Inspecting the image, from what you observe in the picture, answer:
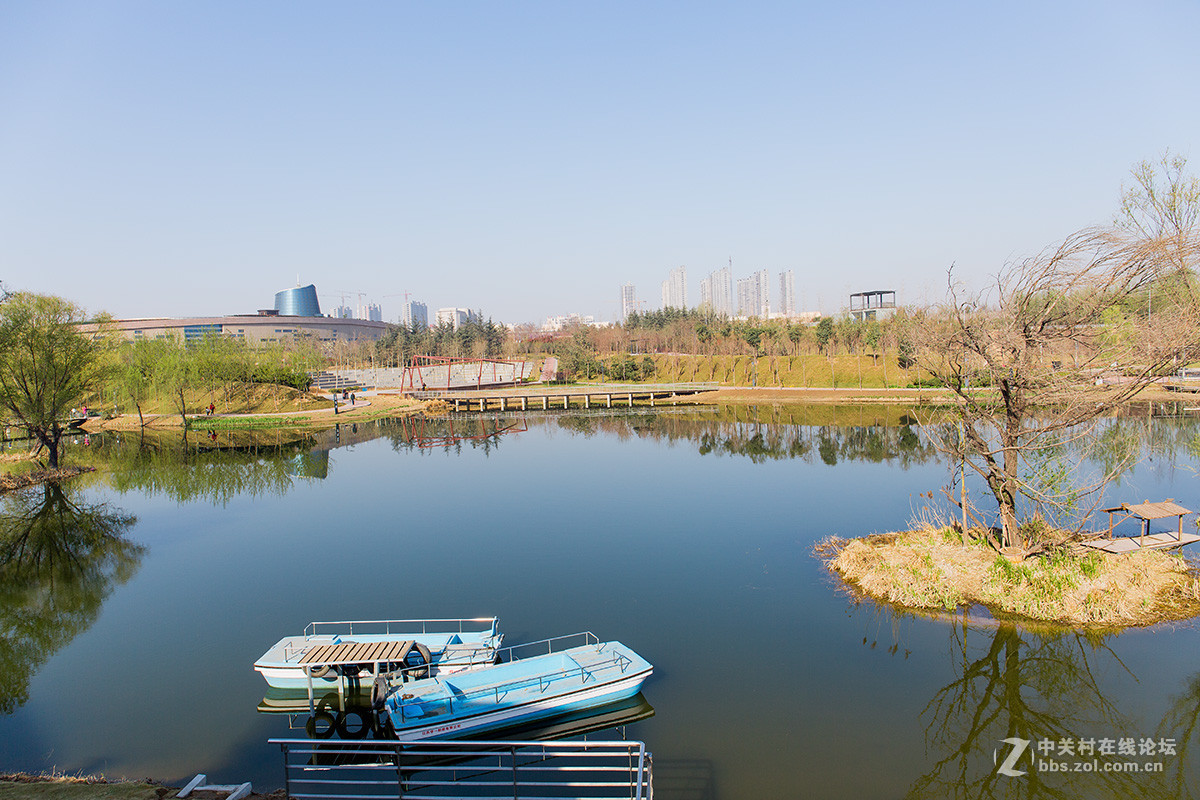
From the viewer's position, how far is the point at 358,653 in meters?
10.4

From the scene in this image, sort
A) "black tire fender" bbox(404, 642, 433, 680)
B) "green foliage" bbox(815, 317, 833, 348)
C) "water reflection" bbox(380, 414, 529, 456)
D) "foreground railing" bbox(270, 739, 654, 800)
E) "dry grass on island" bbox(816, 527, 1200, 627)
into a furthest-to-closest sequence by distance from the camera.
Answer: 1. "green foliage" bbox(815, 317, 833, 348)
2. "water reflection" bbox(380, 414, 529, 456)
3. "dry grass on island" bbox(816, 527, 1200, 627)
4. "black tire fender" bbox(404, 642, 433, 680)
5. "foreground railing" bbox(270, 739, 654, 800)

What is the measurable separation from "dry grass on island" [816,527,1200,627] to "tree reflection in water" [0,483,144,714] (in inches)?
655

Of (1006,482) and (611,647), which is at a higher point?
(1006,482)

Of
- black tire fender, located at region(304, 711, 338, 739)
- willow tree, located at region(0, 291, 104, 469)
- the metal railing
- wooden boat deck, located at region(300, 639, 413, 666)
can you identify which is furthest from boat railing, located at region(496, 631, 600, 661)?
the metal railing

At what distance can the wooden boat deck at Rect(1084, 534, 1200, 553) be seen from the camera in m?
14.7

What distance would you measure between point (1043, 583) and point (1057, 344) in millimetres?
4894

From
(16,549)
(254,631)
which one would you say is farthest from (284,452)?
(254,631)

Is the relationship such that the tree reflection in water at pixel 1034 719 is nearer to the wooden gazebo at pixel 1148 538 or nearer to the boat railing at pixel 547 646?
the wooden gazebo at pixel 1148 538

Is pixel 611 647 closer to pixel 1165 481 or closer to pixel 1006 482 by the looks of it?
pixel 1006 482

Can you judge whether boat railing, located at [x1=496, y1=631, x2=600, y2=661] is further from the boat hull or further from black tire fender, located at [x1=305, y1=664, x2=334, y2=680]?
black tire fender, located at [x1=305, y1=664, x2=334, y2=680]

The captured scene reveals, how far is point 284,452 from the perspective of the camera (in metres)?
37.5

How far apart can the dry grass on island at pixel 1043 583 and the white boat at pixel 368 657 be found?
874 cm

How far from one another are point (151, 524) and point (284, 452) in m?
14.4

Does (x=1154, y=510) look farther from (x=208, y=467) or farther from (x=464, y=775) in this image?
(x=208, y=467)
